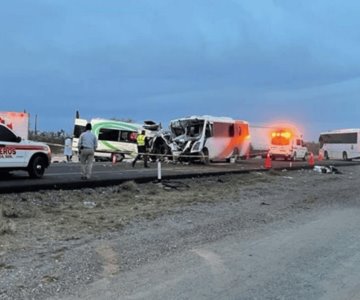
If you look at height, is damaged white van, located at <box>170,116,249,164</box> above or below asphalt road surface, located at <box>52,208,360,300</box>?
above

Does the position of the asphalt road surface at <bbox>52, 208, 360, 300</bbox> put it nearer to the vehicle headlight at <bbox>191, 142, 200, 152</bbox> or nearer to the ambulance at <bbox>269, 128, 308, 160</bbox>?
the vehicle headlight at <bbox>191, 142, 200, 152</bbox>

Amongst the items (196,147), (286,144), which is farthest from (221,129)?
(286,144)

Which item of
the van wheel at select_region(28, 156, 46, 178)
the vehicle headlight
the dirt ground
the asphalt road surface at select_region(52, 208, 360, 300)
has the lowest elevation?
the asphalt road surface at select_region(52, 208, 360, 300)

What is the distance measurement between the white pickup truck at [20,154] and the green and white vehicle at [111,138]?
19.8m

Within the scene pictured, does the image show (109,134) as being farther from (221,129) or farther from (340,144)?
(340,144)

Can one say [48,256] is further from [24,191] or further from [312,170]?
[312,170]

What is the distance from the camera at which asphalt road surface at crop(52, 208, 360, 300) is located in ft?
21.7

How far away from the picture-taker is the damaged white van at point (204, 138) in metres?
32.3

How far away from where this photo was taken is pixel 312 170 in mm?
32844

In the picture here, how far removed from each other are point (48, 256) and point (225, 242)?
3224mm

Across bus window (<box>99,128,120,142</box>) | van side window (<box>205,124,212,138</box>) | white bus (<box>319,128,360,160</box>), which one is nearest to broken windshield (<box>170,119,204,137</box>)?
van side window (<box>205,124,212,138</box>)

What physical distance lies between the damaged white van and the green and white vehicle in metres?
6.18

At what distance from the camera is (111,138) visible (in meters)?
38.8

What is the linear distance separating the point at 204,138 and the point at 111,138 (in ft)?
30.0
